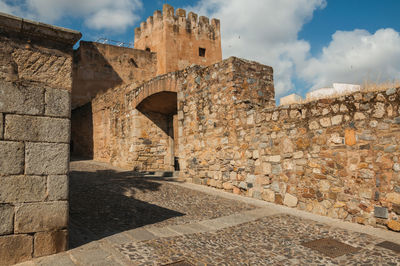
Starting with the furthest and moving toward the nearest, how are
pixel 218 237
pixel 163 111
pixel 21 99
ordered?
pixel 163 111 < pixel 218 237 < pixel 21 99

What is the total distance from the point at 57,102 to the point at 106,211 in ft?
6.74

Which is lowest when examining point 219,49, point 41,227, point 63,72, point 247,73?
point 41,227

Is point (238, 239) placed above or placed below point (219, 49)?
below

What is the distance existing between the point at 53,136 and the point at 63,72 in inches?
24.7

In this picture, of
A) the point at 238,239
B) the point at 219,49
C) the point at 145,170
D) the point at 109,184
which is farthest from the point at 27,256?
the point at 219,49

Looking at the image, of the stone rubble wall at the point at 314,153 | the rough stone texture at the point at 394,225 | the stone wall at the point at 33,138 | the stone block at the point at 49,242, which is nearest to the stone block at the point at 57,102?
the stone wall at the point at 33,138

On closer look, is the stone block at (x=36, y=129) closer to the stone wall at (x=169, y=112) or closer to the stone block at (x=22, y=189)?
the stone block at (x=22, y=189)

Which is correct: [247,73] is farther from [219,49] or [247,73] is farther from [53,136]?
[219,49]

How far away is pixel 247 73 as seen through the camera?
6.99 m

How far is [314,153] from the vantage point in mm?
4949

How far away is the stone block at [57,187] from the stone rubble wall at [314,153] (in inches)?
149

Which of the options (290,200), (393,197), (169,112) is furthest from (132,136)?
(393,197)

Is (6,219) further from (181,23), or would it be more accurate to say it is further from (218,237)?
(181,23)

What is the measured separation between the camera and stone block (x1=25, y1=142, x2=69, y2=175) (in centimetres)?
261
